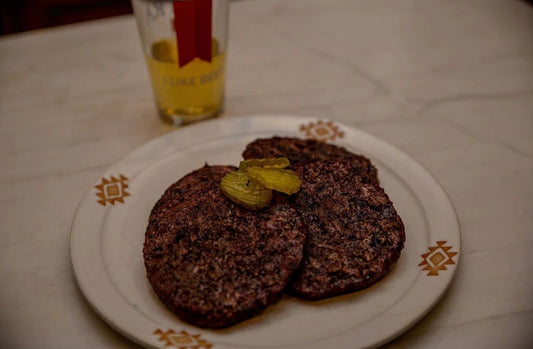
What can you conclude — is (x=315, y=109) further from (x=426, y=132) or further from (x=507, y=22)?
(x=507, y=22)

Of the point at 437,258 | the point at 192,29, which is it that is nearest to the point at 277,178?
the point at 437,258

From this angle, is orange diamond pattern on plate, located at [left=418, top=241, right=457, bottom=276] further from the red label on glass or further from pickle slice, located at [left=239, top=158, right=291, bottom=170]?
the red label on glass

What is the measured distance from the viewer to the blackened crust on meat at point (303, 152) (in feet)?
4.49

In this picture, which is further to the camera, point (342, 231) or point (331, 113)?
point (331, 113)

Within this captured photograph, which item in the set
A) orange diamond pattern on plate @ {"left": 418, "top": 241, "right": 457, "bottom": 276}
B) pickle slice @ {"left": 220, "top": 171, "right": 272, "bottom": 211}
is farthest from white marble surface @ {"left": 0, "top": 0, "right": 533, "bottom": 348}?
pickle slice @ {"left": 220, "top": 171, "right": 272, "bottom": 211}

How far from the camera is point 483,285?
3.92 ft

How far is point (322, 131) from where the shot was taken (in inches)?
61.2

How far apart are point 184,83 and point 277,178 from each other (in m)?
0.58

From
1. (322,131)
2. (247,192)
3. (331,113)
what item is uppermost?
(247,192)

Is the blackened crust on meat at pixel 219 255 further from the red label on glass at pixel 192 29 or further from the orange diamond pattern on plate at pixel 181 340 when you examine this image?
the red label on glass at pixel 192 29

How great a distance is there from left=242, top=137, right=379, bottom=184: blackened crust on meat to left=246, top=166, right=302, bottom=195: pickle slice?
6.5 inches

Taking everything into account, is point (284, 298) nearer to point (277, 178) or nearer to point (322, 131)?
point (277, 178)

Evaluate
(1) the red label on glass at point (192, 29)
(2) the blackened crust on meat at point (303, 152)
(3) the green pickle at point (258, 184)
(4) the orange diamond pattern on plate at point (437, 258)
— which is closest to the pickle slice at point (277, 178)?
(3) the green pickle at point (258, 184)

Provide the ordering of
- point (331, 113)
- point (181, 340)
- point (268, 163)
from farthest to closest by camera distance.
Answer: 1. point (331, 113)
2. point (268, 163)
3. point (181, 340)
